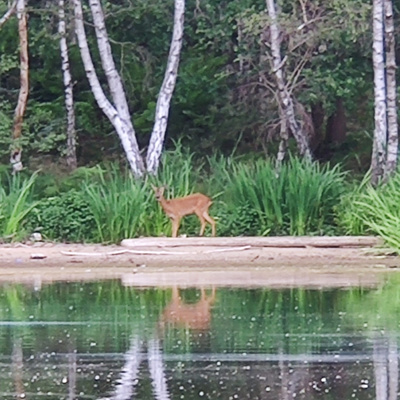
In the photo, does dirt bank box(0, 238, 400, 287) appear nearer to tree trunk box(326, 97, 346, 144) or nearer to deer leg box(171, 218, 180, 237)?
deer leg box(171, 218, 180, 237)

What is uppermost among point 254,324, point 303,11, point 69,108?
point 303,11

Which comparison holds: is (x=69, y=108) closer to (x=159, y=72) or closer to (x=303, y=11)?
(x=159, y=72)

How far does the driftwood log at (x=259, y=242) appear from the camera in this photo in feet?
69.3

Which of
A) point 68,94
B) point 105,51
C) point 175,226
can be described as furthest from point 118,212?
point 68,94

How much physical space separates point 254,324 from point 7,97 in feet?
58.5

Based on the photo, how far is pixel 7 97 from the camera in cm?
3077

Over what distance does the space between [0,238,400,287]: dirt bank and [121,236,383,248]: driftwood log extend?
0.02 metres

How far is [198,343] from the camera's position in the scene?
41.8 ft

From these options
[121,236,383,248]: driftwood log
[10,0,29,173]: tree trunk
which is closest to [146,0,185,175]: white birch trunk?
[10,0,29,173]: tree trunk

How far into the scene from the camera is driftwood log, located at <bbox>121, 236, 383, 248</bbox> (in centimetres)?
2111

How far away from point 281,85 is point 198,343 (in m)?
14.1

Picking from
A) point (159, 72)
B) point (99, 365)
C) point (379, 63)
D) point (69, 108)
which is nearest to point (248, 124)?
point (159, 72)

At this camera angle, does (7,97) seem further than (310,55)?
Yes

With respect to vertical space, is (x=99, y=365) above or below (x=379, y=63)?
below
